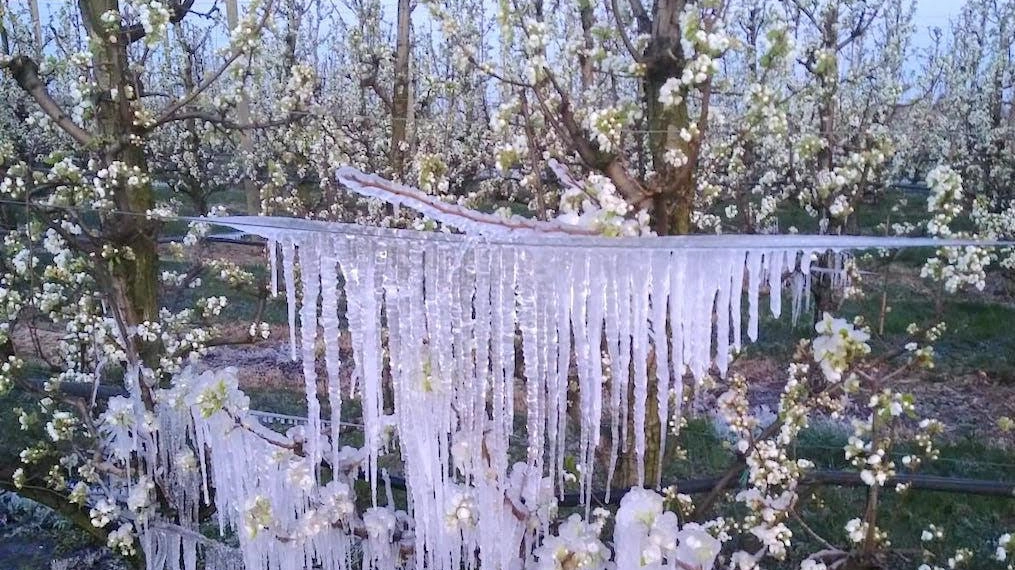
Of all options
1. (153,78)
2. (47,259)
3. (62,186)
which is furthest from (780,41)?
(153,78)

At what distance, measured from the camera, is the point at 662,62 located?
3168 millimetres

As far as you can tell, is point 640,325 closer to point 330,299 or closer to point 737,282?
point 737,282

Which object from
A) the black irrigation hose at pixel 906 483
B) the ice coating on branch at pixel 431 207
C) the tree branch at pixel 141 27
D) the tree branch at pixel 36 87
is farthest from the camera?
the tree branch at pixel 141 27

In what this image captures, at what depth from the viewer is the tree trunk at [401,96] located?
682 cm

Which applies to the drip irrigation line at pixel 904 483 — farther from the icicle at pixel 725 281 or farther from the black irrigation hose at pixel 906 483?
the icicle at pixel 725 281

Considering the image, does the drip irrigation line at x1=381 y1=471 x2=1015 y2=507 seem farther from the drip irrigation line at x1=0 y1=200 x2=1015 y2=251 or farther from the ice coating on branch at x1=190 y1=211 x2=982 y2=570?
the drip irrigation line at x1=0 y1=200 x2=1015 y2=251

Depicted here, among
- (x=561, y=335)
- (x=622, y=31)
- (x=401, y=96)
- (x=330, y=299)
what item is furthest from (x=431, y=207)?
(x=401, y=96)

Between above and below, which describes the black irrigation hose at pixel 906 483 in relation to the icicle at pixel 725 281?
below

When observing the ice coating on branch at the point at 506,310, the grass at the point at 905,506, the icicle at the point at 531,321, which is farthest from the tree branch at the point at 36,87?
the grass at the point at 905,506

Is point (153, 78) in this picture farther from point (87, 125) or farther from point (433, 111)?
point (87, 125)

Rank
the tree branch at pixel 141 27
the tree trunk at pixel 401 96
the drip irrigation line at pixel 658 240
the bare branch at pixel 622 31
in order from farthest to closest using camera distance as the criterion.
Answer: the tree trunk at pixel 401 96 → the tree branch at pixel 141 27 → the bare branch at pixel 622 31 → the drip irrigation line at pixel 658 240

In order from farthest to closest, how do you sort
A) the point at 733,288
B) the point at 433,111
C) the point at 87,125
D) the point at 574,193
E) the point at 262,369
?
the point at 433,111
the point at 262,369
the point at 87,125
the point at 574,193
the point at 733,288

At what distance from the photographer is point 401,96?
7148 millimetres

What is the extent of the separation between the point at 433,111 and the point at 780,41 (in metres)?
10.6
